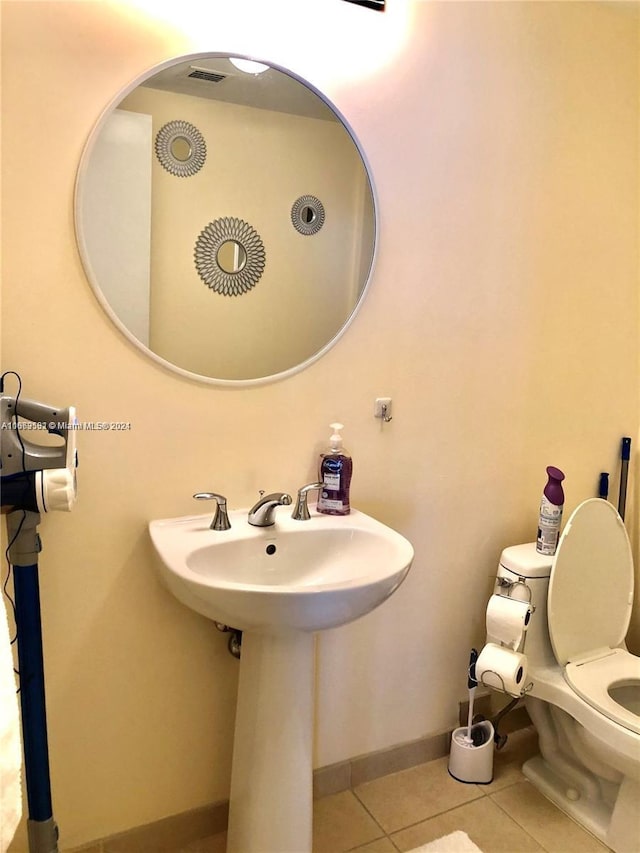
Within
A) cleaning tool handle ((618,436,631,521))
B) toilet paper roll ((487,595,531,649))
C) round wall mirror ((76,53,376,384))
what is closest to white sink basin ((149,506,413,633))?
round wall mirror ((76,53,376,384))

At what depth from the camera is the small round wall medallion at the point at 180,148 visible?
53.6 inches

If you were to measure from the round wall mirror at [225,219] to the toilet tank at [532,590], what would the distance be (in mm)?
801

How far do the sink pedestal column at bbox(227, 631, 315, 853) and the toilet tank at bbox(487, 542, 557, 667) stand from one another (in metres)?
0.64

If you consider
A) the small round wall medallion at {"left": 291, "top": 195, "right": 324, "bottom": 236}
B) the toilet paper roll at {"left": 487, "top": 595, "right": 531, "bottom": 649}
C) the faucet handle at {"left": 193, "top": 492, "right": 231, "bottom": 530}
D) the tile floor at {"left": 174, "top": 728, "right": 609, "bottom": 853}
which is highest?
the small round wall medallion at {"left": 291, "top": 195, "right": 324, "bottom": 236}

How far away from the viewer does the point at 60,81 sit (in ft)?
4.09

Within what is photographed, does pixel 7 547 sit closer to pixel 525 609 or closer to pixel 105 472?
pixel 105 472

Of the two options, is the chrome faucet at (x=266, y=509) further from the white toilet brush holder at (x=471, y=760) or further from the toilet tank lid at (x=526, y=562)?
the white toilet brush holder at (x=471, y=760)

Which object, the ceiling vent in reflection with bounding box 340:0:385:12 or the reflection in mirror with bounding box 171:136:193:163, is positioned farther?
the ceiling vent in reflection with bounding box 340:0:385:12

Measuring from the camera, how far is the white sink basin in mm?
1169

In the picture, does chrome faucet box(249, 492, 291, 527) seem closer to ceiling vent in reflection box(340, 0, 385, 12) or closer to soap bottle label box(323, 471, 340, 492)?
soap bottle label box(323, 471, 340, 492)

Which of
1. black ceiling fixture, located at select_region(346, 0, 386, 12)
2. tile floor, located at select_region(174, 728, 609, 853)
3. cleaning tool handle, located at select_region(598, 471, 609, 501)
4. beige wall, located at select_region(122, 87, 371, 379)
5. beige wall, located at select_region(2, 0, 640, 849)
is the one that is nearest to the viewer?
beige wall, located at select_region(2, 0, 640, 849)

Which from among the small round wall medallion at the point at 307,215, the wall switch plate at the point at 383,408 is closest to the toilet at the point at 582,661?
the wall switch plate at the point at 383,408

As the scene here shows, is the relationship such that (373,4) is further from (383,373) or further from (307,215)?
(383,373)

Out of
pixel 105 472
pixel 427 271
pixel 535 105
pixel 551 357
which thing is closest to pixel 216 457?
pixel 105 472
